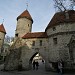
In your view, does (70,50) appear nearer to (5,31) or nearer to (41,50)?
(41,50)

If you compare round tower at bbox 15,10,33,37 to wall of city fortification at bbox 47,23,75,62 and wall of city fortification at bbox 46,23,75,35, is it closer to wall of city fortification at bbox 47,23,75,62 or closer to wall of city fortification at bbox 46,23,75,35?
wall of city fortification at bbox 46,23,75,35

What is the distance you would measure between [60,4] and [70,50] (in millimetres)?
8150

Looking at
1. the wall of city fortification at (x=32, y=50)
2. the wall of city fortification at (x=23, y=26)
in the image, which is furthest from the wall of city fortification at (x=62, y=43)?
the wall of city fortification at (x=23, y=26)

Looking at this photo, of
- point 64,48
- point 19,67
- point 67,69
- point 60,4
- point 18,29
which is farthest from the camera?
point 18,29

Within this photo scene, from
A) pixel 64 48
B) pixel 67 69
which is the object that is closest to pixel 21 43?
pixel 64 48

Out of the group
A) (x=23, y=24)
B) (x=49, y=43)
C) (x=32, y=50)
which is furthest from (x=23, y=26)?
(x=49, y=43)

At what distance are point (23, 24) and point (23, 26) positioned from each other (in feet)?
1.65

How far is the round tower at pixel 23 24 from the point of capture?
29.5 m

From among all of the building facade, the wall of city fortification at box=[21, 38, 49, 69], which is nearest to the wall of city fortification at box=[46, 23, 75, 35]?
the building facade

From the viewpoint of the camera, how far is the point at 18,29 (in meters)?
30.0

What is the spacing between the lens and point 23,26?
30125 millimetres

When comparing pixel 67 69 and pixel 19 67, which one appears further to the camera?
pixel 19 67

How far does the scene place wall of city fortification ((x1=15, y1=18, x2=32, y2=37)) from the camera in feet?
96.8

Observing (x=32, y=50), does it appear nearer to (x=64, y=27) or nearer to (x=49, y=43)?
(x=49, y=43)
